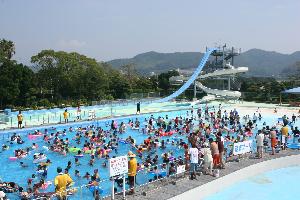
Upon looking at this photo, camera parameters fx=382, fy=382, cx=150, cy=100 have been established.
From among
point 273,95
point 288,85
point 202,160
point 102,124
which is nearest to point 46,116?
point 102,124

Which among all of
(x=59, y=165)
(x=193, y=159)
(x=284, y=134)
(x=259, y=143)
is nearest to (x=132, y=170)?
(x=193, y=159)

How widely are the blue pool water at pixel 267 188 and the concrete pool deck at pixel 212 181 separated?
190mm

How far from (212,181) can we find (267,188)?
2.70m

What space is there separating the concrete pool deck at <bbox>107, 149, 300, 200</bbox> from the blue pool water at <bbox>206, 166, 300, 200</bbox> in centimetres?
19

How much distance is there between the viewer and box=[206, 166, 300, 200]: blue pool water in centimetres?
1271

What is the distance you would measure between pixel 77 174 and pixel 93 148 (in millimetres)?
4814

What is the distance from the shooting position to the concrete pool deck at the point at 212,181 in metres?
10.8

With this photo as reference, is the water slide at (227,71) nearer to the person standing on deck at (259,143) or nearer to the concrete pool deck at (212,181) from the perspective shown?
the concrete pool deck at (212,181)

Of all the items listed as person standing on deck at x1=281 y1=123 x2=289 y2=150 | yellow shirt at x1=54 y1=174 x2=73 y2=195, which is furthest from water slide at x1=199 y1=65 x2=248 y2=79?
yellow shirt at x1=54 y1=174 x2=73 y2=195

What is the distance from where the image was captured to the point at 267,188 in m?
13.6

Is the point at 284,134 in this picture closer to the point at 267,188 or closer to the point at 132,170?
the point at 267,188

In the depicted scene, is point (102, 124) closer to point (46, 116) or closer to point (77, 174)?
point (46, 116)

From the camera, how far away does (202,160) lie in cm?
1345

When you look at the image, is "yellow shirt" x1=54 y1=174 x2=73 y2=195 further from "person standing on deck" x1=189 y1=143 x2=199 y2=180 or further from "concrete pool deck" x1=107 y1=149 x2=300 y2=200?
"person standing on deck" x1=189 y1=143 x2=199 y2=180
